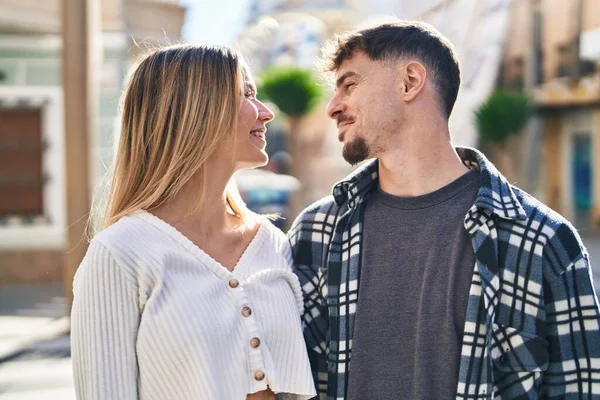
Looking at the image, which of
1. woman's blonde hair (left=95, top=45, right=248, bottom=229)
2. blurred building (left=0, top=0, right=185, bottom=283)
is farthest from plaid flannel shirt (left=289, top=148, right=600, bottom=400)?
blurred building (left=0, top=0, right=185, bottom=283)

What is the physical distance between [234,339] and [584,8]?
21.9 metres

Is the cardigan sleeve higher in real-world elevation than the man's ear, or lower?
lower

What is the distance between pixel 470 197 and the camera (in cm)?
281

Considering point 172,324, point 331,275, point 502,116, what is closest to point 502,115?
point 502,116

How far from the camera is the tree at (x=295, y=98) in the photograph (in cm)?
1991

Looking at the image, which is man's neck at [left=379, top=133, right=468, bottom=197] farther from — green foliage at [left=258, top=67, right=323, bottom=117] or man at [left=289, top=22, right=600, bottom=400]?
green foliage at [left=258, top=67, right=323, bottom=117]

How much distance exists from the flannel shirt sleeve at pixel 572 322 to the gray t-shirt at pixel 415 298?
0.79 ft

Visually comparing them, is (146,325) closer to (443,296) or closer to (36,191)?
(443,296)

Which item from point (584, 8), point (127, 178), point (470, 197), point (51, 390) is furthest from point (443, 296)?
point (584, 8)

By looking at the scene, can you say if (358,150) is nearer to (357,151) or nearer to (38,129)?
(357,151)

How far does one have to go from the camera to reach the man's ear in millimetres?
2930

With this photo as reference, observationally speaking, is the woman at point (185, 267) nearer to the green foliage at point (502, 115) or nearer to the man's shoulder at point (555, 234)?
the man's shoulder at point (555, 234)

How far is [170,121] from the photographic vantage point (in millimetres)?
2582

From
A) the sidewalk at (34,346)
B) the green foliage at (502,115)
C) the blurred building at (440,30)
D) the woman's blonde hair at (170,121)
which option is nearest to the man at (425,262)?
the woman's blonde hair at (170,121)
